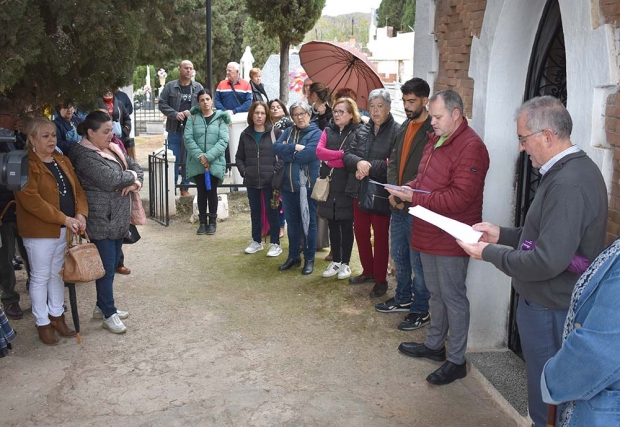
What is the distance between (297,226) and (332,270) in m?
0.68

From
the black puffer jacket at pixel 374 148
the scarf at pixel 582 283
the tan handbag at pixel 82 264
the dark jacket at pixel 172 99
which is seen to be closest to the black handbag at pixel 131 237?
the tan handbag at pixel 82 264

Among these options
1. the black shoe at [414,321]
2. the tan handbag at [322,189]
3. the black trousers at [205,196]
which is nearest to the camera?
the black shoe at [414,321]

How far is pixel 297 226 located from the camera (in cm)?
763

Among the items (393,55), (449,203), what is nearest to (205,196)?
(449,203)

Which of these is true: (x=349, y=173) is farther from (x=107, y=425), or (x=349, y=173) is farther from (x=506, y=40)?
(x=107, y=425)

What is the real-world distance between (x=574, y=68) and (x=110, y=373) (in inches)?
150

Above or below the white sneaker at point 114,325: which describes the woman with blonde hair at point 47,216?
above

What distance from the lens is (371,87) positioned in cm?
764

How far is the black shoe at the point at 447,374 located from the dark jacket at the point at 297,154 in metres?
3.02

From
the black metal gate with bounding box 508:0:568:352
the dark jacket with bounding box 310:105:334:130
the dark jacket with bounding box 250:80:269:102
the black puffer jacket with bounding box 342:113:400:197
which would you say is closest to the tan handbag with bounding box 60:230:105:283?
the black puffer jacket with bounding box 342:113:400:197

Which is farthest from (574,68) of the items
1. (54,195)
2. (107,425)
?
(54,195)

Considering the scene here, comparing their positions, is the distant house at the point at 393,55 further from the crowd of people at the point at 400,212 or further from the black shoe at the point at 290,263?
the black shoe at the point at 290,263

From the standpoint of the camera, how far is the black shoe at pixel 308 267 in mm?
7441

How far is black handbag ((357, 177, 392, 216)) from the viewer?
630 centimetres
